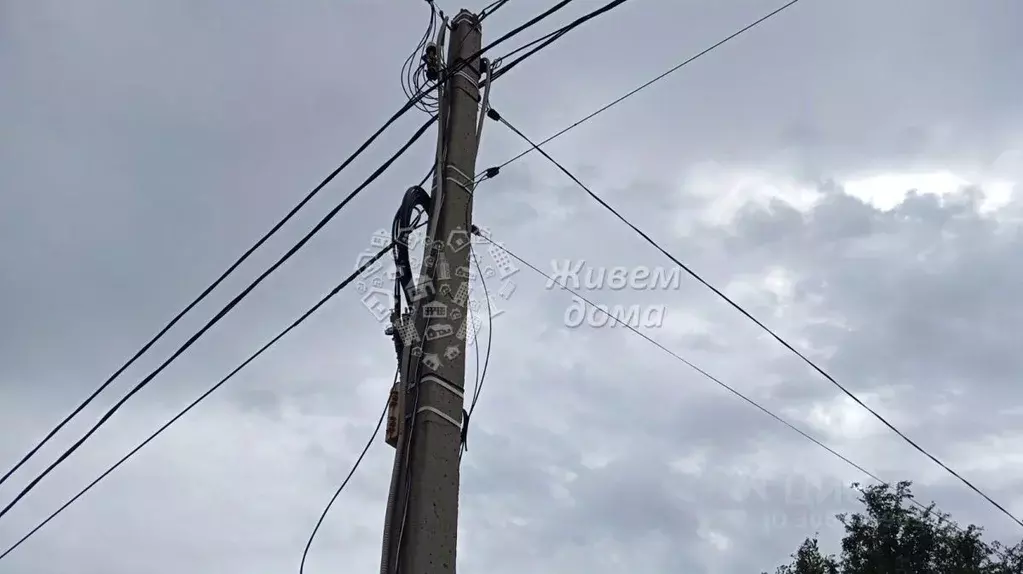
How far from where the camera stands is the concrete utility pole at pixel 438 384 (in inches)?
166

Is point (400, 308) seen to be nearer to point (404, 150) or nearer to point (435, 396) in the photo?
point (435, 396)

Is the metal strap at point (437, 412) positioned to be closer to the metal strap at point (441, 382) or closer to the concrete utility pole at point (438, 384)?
the concrete utility pole at point (438, 384)

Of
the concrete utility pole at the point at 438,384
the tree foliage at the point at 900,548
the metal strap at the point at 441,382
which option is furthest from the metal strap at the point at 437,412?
the tree foliage at the point at 900,548

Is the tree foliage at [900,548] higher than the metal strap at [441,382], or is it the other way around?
the tree foliage at [900,548]

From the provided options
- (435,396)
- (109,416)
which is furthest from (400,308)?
(109,416)

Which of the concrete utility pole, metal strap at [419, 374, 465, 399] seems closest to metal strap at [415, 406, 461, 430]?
the concrete utility pole

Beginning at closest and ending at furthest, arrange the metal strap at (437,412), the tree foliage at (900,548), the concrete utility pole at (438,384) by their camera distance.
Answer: the concrete utility pole at (438,384)
the metal strap at (437,412)
the tree foliage at (900,548)

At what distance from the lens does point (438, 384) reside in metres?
4.65

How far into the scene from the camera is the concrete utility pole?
13.8 feet

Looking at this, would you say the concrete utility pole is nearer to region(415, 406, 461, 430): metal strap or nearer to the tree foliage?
region(415, 406, 461, 430): metal strap

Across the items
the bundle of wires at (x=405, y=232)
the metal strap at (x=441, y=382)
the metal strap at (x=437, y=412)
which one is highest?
the bundle of wires at (x=405, y=232)

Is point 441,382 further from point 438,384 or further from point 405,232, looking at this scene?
point 405,232

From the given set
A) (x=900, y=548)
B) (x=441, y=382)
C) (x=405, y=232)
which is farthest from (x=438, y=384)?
(x=900, y=548)

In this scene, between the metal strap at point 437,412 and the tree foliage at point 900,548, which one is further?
the tree foliage at point 900,548
